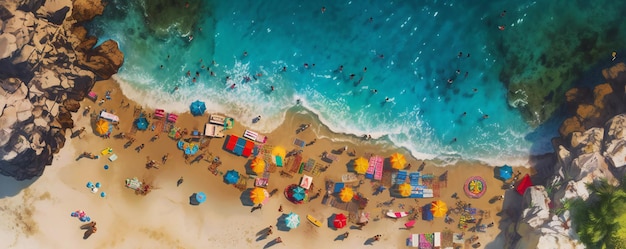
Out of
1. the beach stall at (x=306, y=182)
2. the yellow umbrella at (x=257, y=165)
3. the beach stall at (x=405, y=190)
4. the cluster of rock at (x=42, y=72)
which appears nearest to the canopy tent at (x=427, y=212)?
the beach stall at (x=405, y=190)

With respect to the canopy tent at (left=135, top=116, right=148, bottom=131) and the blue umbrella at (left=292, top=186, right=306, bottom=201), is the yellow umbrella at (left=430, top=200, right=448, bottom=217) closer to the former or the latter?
the blue umbrella at (left=292, top=186, right=306, bottom=201)

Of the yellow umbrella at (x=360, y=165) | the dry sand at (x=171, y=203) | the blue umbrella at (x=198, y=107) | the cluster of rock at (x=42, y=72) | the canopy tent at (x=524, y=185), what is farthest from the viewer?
the canopy tent at (x=524, y=185)

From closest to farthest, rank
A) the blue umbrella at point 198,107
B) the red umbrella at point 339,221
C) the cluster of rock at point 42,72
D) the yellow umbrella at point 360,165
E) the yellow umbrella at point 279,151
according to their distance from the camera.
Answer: the cluster of rock at point 42,72 < the blue umbrella at point 198,107 < the red umbrella at point 339,221 < the yellow umbrella at point 360,165 < the yellow umbrella at point 279,151

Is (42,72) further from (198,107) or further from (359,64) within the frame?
(359,64)

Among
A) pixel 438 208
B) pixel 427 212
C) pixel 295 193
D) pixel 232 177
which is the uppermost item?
pixel 438 208

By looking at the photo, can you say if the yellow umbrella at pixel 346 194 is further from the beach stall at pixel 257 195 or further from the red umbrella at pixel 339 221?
the beach stall at pixel 257 195

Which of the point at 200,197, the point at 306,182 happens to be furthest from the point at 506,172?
the point at 200,197
